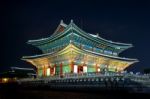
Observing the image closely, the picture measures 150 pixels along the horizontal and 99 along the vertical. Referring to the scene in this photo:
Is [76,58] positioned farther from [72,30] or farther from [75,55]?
[72,30]

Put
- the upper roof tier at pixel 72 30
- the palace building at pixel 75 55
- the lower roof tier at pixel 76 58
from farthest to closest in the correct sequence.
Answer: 1. the upper roof tier at pixel 72 30
2. the palace building at pixel 75 55
3. the lower roof tier at pixel 76 58

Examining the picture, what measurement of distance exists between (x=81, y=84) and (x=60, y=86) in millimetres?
4485

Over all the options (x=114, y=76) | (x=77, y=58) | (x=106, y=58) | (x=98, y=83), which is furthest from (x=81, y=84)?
(x=106, y=58)

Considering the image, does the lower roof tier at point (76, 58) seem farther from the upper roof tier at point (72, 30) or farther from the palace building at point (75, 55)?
the upper roof tier at point (72, 30)

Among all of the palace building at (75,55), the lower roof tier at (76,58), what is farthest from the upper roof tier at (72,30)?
the lower roof tier at (76,58)

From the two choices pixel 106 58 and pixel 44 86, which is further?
pixel 106 58

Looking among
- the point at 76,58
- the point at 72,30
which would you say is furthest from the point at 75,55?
the point at 72,30

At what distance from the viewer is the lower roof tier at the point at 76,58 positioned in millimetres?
48281

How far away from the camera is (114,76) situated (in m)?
33.3

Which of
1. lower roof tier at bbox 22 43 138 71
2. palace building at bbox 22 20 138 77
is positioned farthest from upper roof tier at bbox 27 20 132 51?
lower roof tier at bbox 22 43 138 71

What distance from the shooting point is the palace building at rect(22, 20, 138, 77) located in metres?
49.0

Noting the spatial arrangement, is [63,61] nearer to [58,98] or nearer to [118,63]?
[118,63]

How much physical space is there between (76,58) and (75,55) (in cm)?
80

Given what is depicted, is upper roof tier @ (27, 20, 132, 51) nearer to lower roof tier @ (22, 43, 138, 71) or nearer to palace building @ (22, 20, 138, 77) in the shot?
palace building @ (22, 20, 138, 77)
